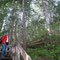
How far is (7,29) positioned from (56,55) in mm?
6659

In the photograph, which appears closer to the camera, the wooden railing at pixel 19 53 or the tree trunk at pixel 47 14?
the wooden railing at pixel 19 53

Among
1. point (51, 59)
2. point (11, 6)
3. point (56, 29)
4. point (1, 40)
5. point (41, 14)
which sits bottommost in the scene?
point (51, 59)

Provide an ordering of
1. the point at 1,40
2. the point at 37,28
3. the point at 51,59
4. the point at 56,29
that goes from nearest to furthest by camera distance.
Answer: the point at 51,59 → the point at 1,40 → the point at 56,29 → the point at 37,28

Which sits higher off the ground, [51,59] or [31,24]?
[31,24]

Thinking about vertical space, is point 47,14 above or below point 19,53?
above

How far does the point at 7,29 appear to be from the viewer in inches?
456

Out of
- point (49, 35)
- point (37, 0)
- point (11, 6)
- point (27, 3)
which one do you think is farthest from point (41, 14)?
point (49, 35)

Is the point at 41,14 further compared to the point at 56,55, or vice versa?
the point at 41,14

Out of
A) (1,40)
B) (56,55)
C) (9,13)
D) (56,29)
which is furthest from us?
(9,13)

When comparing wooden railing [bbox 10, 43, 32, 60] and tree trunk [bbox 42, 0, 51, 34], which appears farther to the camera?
tree trunk [bbox 42, 0, 51, 34]

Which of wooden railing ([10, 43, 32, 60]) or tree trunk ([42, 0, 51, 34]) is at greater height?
tree trunk ([42, 0, 51, 34])

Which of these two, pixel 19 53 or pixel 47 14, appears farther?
Answer: pixel 47 14

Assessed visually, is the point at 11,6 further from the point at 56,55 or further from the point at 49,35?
the point at 56,55

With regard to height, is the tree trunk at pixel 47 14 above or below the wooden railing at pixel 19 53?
above
